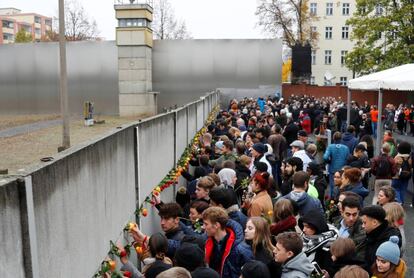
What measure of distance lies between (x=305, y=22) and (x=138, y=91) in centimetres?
2855

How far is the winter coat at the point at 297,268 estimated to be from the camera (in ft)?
13.5

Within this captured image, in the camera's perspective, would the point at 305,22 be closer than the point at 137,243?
No

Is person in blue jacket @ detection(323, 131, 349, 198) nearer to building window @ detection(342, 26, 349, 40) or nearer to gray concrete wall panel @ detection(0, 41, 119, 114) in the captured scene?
gray concrete wall panel @ detection(0, 41, 119, 114)

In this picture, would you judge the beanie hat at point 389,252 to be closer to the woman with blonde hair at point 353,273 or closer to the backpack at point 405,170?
the woman with blonde hair at point 353,273

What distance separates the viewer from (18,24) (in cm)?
13625

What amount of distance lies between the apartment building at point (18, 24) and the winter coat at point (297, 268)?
131179mm

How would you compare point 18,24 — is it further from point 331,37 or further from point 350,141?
point 350,141

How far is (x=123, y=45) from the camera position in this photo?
119ft

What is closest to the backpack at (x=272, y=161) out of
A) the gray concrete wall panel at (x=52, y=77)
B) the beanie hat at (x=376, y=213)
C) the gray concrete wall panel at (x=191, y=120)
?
the gray concrete wall panel at (x=191, y=120)

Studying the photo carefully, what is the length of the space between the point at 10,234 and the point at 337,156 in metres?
8.68

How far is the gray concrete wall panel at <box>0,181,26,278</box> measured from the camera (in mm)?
2209

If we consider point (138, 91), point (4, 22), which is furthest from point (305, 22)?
point (4, 22)

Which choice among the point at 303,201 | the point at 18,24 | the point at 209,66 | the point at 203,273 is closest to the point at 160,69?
the point at 209,66

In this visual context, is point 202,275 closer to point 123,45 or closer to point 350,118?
point 350,118
